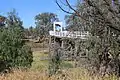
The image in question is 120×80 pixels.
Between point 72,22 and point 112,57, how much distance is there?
1.75 m

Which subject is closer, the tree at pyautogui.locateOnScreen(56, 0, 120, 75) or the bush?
the tree at pyautogui.locateOnScreen(56, 0, 120, 75)

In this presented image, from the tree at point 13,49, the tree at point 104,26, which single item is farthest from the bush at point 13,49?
the tree at point 104,26

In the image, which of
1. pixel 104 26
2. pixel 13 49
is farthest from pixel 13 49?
pixel 104 26

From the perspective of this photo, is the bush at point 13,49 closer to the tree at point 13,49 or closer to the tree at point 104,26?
the tree at point 13,49

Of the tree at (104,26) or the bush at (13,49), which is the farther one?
the bush at (13,49)

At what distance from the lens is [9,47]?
16.8 m

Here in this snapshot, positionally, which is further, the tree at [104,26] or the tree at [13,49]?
the tree at [13,49]

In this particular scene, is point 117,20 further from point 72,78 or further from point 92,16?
point 72,78

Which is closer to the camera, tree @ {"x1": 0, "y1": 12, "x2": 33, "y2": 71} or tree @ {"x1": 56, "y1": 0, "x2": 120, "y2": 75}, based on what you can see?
tree @ {"x1": 56, "y1": 0, "x2": 120, "y2": 75}

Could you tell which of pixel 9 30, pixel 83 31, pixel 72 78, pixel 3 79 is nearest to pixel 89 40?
pixel 83 31

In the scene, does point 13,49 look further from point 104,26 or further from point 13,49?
point 104,26

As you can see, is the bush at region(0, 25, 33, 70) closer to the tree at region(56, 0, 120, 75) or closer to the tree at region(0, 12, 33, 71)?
the tree at region(0, 12, 33, 71)

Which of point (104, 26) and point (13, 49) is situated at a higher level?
point (104, 26)

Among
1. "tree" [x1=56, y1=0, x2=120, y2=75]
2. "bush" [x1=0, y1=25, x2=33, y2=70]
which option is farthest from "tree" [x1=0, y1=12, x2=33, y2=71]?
"tree" [x1=56, y1=0, x2=120, y2=75]
